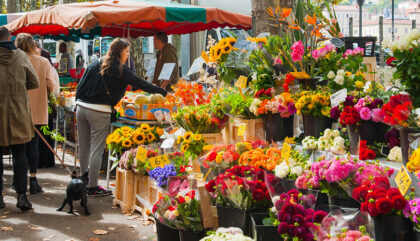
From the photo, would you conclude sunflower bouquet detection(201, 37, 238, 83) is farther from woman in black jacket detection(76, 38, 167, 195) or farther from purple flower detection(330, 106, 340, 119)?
purple flower detection(330, 106, 340, 119)

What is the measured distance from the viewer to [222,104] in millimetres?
5438

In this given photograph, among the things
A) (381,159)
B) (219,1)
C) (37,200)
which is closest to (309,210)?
(381,159)

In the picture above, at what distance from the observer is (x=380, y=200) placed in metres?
2.54

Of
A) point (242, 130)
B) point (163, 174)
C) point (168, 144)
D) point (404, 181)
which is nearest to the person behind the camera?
point (404, 181)

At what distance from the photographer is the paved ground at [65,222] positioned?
5.30 metres

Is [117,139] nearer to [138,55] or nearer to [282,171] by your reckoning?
[282,171]

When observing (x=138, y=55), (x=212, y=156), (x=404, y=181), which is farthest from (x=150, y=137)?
(x=138, y=55)

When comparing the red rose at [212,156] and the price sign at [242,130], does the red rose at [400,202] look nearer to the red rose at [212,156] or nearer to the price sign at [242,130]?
the red rose at [212,156]

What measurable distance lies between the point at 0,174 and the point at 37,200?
2.27 ft

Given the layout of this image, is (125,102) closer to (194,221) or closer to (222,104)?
(222,104)

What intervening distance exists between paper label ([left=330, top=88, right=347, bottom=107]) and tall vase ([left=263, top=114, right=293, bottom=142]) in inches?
30.7

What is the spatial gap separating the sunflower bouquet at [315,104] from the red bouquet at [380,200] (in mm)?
1502

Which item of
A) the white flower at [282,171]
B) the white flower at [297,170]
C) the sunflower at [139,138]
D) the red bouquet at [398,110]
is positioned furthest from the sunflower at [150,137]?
the red bouquet at [398,110]

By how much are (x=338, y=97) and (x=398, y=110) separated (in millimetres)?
911
